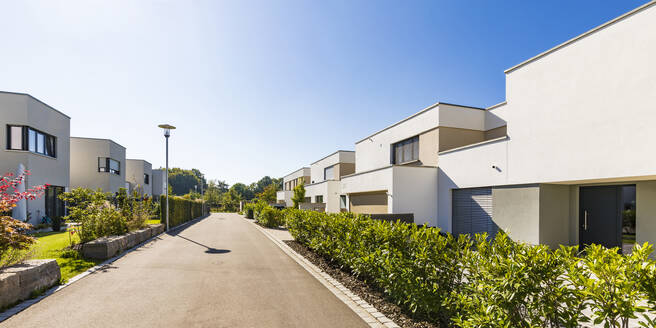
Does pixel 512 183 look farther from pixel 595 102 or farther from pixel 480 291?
pixel 480 291

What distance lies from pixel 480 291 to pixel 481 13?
11.4 meters

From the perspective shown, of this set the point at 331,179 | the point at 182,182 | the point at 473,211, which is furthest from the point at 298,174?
the point at 182,182

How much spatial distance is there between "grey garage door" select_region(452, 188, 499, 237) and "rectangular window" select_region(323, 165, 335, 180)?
1748 cm

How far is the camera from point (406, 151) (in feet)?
62.8

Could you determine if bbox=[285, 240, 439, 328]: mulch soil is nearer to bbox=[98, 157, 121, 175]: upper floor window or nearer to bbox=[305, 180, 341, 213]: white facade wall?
bbox=[305, 180, 341, 213]: white facade wall

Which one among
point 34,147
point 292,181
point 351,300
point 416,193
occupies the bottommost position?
point 351,300

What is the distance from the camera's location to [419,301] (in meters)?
4.52

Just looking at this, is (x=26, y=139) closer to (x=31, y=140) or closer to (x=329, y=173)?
(x=31, y=140)

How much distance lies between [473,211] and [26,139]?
23636 millimetres

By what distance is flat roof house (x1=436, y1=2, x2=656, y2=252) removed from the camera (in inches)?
324

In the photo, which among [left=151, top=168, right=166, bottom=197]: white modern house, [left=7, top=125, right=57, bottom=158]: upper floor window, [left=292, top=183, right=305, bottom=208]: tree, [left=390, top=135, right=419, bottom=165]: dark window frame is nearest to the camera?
[left=7, top=125, right=57, bottom=158]: upper floor window

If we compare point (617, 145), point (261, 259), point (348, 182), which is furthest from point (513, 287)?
point (348, 182)

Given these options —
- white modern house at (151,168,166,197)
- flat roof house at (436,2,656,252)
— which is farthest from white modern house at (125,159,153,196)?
flat roof house at (436,2,656,252)

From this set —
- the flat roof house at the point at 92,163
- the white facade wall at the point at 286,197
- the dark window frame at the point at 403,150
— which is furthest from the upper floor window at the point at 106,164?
the dark window frame at the point at 403,150
